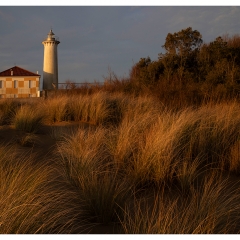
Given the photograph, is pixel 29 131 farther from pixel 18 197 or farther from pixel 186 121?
pixel 18 197

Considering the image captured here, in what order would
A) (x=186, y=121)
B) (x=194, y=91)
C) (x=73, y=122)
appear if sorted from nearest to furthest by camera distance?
1. (x=186, y=121)
2. (x=73, y=122)
3. (x=194, y=91)

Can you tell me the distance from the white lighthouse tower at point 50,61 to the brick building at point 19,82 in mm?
894

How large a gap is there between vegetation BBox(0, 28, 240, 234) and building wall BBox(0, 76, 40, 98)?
2314cm

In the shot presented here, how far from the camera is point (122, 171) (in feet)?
14.4

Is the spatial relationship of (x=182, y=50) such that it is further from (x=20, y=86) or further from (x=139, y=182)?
(x=20, y=86)

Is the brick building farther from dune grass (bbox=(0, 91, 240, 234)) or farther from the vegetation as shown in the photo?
dune grass (bbox=(0, 91, 240, 234))

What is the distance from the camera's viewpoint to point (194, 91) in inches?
440

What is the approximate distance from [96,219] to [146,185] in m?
1.00

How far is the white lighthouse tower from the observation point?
33.7 metres

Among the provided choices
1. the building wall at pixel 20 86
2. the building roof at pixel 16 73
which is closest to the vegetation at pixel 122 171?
the building wall at pixel 20 86

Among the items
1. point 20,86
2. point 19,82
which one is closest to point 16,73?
point 19,82

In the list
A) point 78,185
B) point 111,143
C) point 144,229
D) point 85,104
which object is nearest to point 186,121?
point 111,143

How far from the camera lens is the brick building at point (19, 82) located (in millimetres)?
32688

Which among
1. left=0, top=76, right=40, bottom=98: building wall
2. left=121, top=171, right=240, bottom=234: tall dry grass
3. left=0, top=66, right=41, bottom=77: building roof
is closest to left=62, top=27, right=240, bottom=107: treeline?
left=121, top=171, right=240, bottom=234: tall dry grass
